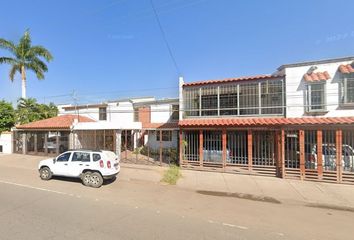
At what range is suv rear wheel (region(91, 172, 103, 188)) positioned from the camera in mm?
9688

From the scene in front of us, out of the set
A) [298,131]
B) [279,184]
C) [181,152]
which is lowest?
[279,184]

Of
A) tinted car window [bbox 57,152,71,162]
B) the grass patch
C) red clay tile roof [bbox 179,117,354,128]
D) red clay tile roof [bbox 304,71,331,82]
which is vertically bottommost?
the grass patch

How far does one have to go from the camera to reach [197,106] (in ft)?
50.5

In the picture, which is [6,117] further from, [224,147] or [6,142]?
[224,147]

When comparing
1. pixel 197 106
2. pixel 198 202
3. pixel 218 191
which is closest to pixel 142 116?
pixel 197 106

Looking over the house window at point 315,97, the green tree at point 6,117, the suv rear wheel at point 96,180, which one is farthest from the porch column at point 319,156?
the green tree at point 6,117

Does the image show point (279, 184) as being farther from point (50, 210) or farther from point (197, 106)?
point (50, 210)

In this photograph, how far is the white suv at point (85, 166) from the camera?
979cm

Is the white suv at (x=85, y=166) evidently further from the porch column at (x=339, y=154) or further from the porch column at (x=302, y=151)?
the porch column at (x=339, y=154)

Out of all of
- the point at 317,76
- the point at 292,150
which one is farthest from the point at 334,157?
the point at 317,76

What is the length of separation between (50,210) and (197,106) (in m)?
10.8

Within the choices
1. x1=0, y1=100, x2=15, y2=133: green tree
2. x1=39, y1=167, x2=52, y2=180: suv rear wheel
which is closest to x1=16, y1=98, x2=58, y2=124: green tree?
x1=0, y1=100, x2=15, y2=133: green tree

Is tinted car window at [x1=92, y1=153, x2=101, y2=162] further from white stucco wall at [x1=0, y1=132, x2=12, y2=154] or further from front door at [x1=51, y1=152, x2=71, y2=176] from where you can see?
white stucco wall at [x1=0, y1=132, x2=12, y2=154]

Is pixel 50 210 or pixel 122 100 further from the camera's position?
pixel 122 100
